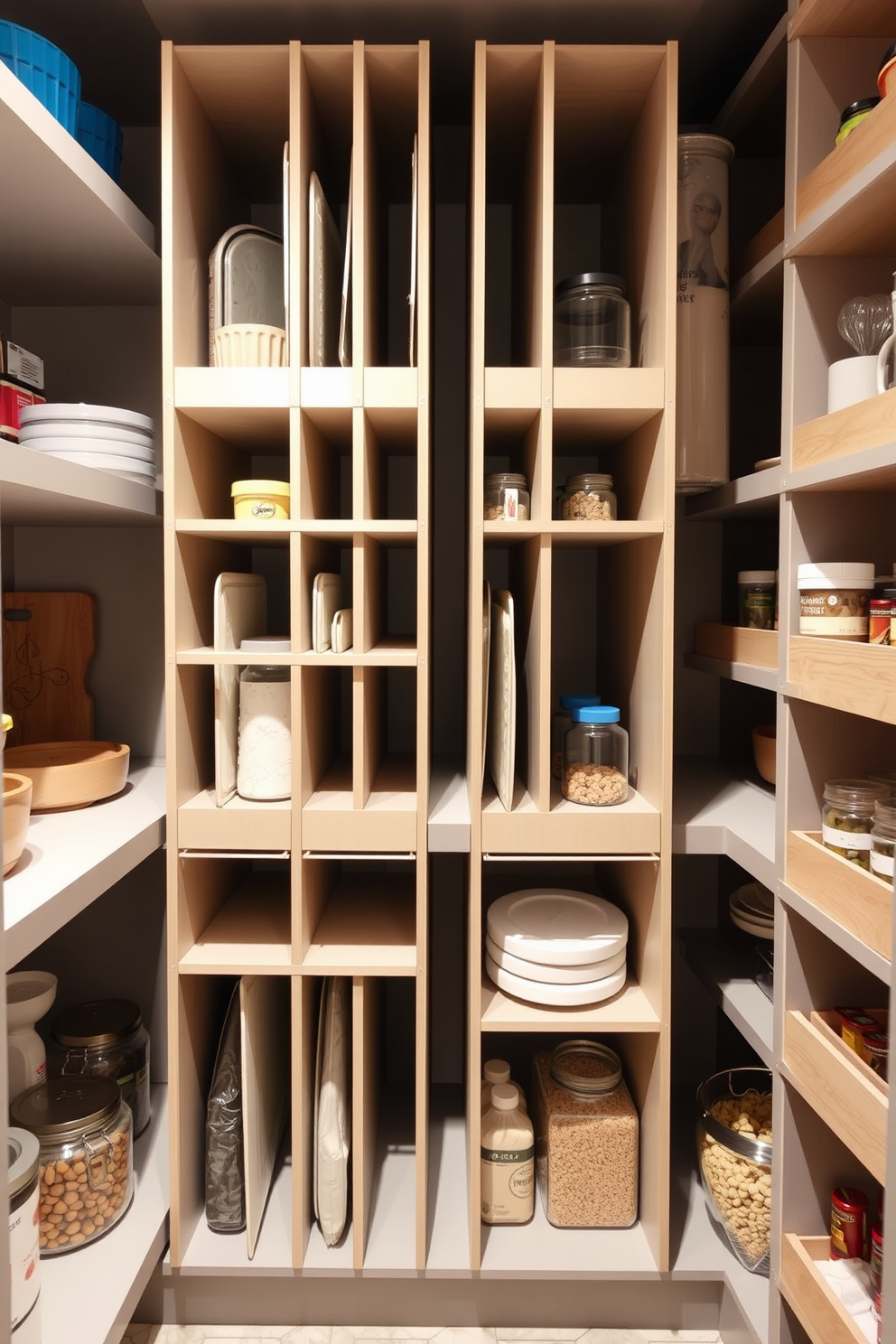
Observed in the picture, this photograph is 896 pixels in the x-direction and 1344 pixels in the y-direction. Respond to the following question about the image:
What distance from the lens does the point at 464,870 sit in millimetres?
1775

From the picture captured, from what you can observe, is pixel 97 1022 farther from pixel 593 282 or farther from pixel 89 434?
pixel 593 282

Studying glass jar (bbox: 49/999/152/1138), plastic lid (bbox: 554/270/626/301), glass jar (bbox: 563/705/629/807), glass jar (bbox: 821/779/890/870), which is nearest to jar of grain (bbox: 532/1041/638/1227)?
glass jar (bbox: 563/705/629/807)

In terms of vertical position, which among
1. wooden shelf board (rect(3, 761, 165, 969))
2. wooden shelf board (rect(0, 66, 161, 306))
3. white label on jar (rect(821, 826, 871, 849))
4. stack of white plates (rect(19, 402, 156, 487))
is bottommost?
wooden shelf board (rect(3, 761, 165, 969))

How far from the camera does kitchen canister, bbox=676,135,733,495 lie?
138cm

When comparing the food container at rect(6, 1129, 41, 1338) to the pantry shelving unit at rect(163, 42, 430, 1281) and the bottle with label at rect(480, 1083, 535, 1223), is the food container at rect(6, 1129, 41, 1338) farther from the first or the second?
the bottle with label at rect(480, 1083, 535, 1223)

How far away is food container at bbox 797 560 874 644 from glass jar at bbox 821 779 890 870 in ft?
0.64

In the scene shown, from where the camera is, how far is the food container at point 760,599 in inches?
55.0

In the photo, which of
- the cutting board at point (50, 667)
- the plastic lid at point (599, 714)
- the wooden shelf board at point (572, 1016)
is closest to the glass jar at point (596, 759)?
the plastic lid at point (599, 714)

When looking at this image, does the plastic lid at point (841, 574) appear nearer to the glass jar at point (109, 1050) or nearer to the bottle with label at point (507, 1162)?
the bottle with label at point (507, 1162)

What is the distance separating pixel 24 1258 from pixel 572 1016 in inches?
31.4

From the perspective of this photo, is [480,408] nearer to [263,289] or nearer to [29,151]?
[263,289]

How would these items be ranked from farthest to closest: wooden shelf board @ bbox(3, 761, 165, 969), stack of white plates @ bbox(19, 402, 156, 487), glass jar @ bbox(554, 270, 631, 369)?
glass jar @ bbox(554, 270, 631, 369) < stack of white plates @ bbox(19, 402, 156, 487) < wooden shelf board @ bbox(3, 761, 165, 969)

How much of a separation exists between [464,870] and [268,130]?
1.45 m

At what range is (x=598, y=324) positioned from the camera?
1.36 metres
